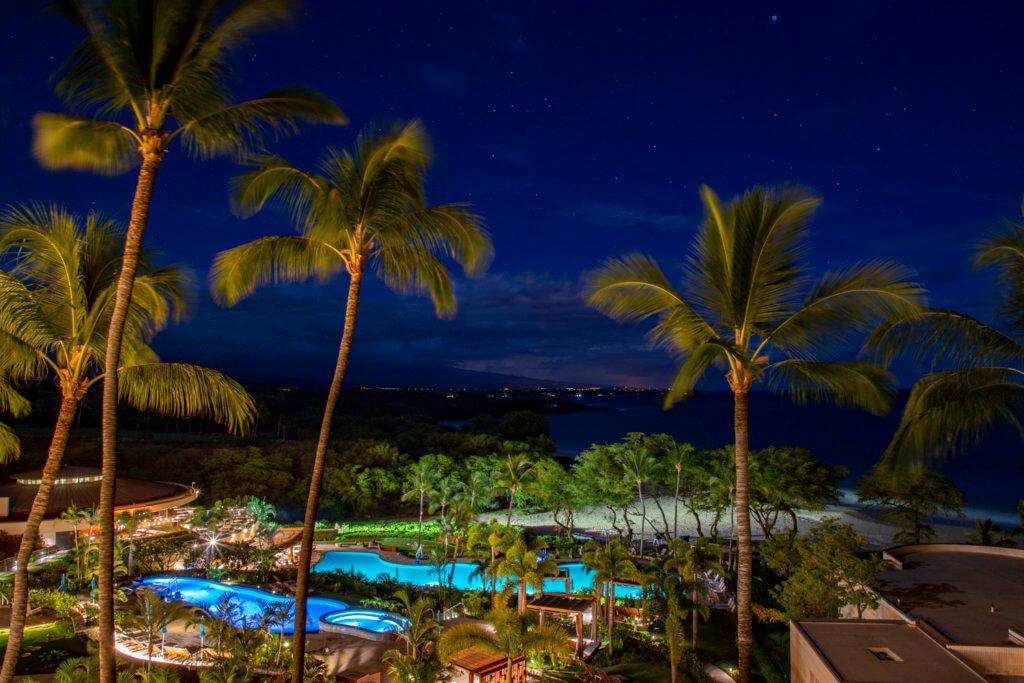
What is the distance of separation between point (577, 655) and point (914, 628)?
6.69 m

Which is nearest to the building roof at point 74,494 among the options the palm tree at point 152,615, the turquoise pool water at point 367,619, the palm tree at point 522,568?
the palm tree at point 152,615

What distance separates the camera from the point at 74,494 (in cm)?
2247

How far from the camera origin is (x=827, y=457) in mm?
82438

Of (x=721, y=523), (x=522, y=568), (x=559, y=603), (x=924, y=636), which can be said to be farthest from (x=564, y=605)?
(x=721, y=523)

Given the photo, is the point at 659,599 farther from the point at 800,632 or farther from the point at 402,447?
the point at 402,447

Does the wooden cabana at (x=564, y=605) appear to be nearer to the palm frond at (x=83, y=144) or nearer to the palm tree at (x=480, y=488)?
the palm frond at (x=83, y=144)

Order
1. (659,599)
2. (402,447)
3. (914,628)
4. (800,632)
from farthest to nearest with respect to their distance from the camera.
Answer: (402,447) → (659,599) → (914,628) → (800,632)

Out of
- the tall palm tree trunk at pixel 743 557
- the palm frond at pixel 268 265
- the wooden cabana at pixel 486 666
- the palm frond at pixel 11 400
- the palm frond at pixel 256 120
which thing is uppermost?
the palm frond at pixel 256 120

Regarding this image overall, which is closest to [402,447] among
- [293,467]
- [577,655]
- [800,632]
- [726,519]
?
[293,467]

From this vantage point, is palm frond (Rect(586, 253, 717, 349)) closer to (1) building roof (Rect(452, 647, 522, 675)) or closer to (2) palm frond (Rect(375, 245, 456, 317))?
(2) palm frond (Rect(375, 245, 456, 317))

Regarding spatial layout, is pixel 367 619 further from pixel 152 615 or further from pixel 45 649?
pixel 45 649

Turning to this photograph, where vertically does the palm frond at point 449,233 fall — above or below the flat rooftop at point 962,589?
above

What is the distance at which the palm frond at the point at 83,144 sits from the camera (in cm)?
689

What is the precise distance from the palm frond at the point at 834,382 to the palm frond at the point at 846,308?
323 mm
